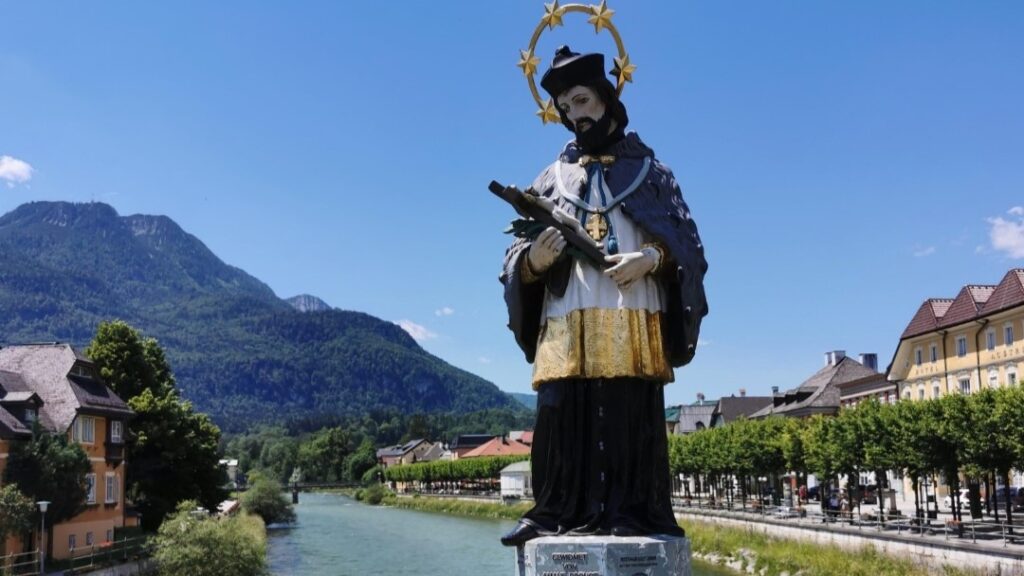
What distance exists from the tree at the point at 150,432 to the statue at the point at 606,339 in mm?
44992

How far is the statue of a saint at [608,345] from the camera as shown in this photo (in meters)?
7.22

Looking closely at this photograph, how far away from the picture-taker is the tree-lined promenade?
34.6 metres

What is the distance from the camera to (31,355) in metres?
40.9

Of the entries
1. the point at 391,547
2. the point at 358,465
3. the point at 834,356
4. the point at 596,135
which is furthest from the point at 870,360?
the point at 358,465

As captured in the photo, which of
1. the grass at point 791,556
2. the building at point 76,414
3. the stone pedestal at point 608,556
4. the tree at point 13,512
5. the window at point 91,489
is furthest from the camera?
the window at point 91,489

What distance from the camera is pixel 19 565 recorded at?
29375mm

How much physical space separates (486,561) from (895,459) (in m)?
22.5

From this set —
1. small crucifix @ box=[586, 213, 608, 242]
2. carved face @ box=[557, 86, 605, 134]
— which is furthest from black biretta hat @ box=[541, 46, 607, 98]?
small crucifix @ box=[586, 213, 608, 242]

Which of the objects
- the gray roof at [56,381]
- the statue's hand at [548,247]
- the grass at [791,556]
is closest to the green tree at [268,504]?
the gray roof at [56,381]

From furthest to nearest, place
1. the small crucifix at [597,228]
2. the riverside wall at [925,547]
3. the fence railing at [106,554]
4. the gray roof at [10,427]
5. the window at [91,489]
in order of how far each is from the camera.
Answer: the window at [91,489], the fence railing at [106,554], the gray roof at [10,427], the riverside wall at [925,547], the small crucifix at [597,228]

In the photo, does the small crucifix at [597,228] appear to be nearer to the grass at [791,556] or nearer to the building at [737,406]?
the grass at [791,556]

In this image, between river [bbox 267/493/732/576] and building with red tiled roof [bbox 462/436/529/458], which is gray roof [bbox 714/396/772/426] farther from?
building with red tiled roof [bbox 462/436/529/458]

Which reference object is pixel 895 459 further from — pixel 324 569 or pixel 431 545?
pixel 431 545

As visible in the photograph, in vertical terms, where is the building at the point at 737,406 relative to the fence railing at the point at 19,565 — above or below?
above
